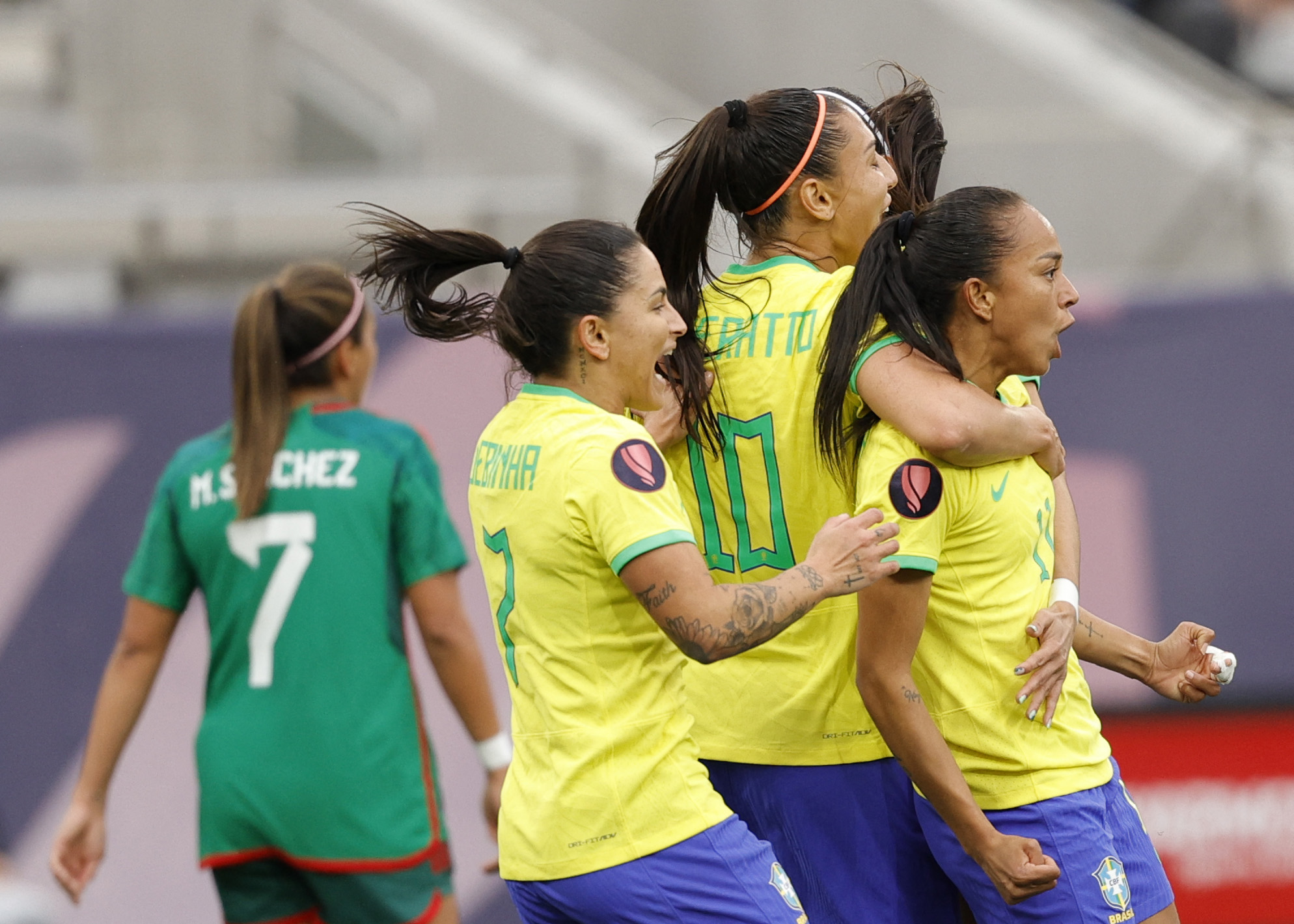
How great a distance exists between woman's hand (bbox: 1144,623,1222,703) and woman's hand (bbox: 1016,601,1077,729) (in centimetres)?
31

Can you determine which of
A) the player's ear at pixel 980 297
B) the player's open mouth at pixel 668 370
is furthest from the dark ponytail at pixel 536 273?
Answer: the player's ear at pixel 980 297

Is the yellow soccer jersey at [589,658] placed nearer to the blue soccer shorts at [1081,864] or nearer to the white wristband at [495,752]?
the blue soccer shorts at [1081,864]

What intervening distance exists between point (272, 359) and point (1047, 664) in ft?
7.11

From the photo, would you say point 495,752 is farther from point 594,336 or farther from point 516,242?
point 516,242

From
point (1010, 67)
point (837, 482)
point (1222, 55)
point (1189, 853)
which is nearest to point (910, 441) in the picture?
point (837, 482)

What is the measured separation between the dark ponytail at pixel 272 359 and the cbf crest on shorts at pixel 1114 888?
7.31ft

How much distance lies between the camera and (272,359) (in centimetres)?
401

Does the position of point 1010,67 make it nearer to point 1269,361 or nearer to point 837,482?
point 1269,361

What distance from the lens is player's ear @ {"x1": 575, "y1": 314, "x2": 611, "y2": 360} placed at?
2750 mm

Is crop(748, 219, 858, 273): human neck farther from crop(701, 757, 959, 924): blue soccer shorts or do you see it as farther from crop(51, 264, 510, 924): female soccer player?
crop(51, 264, 510, 924): female soccer player

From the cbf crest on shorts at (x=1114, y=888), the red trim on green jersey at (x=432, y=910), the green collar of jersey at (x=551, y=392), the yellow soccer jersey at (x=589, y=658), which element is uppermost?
the green collar of jersey at (x=551, y=392)

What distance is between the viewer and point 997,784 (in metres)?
2.79

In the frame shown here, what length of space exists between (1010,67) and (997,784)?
8.25 metres

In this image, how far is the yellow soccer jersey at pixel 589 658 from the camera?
260 cm
